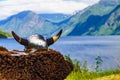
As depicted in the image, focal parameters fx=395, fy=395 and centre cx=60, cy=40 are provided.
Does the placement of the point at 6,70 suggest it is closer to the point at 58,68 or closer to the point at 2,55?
the point at 2,55

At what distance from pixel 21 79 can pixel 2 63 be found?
0.37 meters

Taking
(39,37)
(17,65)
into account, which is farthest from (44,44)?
(17,65)

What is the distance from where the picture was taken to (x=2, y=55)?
5965 mm

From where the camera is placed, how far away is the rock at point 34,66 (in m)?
5.94

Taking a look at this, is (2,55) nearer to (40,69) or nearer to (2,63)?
(2,63)

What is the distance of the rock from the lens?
5938 mm

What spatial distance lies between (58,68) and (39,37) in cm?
58

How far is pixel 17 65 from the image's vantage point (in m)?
5.97

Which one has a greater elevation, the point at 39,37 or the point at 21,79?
the point at 39,37

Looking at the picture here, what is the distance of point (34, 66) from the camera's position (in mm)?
6094

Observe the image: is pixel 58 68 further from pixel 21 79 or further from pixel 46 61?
pixel 21 79

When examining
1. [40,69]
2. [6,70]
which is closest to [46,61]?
[40,69]

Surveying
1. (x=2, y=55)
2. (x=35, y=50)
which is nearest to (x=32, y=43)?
(x=35, y=50)

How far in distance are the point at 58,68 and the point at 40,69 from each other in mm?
303
